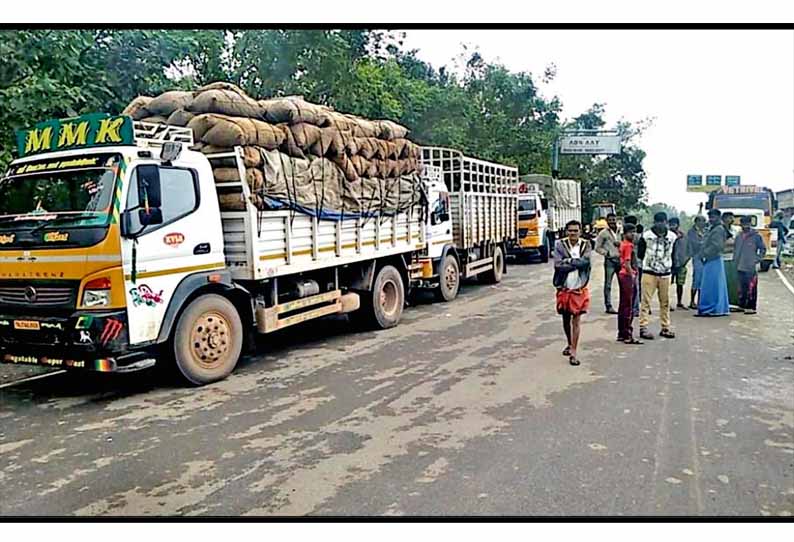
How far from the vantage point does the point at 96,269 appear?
6203 millimetres

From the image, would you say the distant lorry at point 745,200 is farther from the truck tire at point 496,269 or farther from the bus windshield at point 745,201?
the truck tire at point 496,269

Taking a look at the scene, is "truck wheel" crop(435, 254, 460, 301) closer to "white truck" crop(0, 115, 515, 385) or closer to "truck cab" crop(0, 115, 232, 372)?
"white truck" crop(0, 115, 515, 385)

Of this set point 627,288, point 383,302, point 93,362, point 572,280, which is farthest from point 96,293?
point 627,288

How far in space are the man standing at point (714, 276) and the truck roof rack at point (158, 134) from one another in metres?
7.96

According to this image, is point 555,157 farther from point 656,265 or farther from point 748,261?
point 656,265

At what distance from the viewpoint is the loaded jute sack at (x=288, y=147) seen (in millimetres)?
7664

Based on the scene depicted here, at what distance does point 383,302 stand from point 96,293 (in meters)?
5.02

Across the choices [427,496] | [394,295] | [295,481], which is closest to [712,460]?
[427,496]

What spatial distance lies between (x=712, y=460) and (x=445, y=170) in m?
10.1

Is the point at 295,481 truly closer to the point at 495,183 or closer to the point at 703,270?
the point at 703,270

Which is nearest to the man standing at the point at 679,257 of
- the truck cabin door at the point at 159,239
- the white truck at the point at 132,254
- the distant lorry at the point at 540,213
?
the white truck at the point at 132,254

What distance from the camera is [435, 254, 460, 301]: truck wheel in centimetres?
1334

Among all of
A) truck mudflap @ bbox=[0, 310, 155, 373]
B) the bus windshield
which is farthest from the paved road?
the bus windshield

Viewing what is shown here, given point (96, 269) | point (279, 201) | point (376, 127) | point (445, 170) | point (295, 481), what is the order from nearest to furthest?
point (295, 481), point (96, 269), point (279, 201), point (376, 127), point (445, 170)
